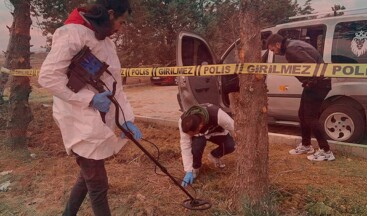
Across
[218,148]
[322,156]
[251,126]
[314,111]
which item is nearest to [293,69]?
[251,126]

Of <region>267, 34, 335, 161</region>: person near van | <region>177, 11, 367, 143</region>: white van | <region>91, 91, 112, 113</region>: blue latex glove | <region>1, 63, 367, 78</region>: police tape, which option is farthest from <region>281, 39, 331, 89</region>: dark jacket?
<region>91, 91, 112, 113</region>: blue latex glove

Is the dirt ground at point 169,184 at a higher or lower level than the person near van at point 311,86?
lower

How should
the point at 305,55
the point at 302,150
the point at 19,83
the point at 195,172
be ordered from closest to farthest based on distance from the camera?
the point at 195,172, the point at 305,55, the point at 302,150, the point at 19,83

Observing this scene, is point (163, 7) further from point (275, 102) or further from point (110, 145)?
point (110, 145)

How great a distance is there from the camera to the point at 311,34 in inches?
204

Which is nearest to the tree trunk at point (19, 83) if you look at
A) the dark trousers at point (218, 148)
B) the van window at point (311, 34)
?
the dark trousers at point (218, 148)

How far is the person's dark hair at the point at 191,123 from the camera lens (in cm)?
340

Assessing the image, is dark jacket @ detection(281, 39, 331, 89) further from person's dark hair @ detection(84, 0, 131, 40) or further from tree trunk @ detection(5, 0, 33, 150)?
tree trunk @ detection(5, 0, 33, 150)

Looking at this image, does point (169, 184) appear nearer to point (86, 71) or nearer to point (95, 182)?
point (95, 182)

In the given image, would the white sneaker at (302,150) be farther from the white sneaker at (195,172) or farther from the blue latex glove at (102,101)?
the blue latex glove at (102,101)

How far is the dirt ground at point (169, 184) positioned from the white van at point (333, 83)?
0.69 metres

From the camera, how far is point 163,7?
1644cm

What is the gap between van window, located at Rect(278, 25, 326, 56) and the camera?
5004mm

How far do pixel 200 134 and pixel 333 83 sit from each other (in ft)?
7.73
